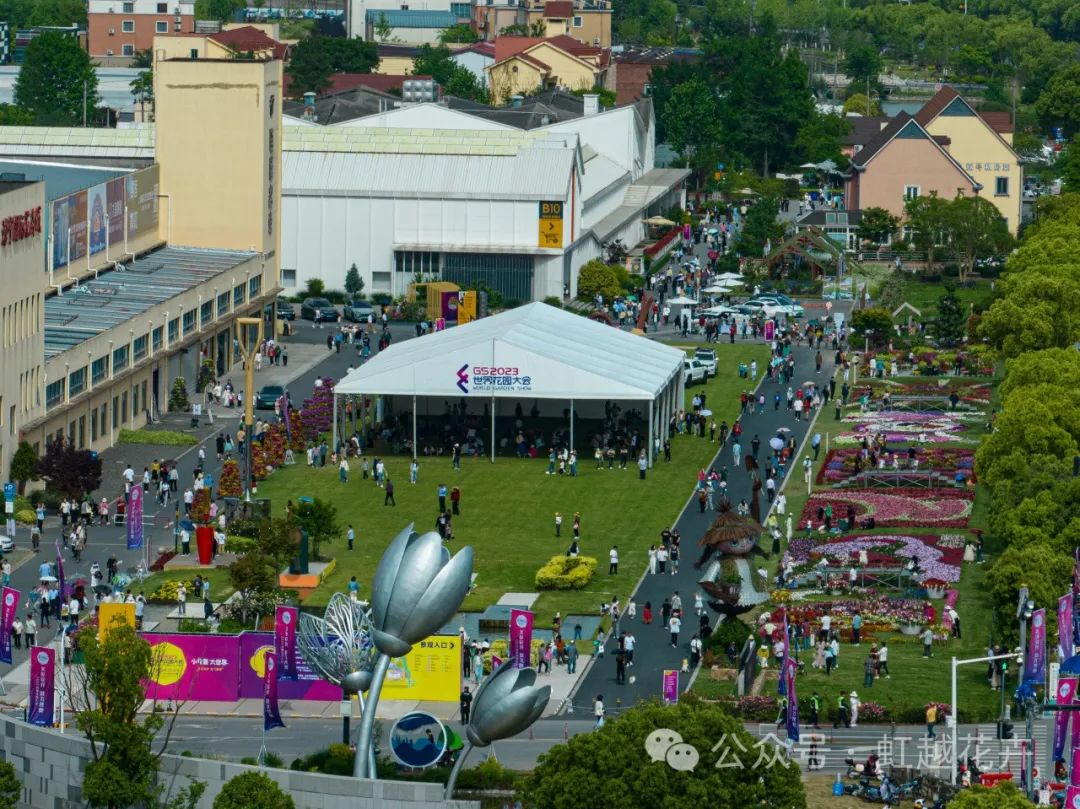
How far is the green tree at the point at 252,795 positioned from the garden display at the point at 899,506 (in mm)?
38780

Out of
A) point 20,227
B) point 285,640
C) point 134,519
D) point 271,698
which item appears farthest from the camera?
point 20,227

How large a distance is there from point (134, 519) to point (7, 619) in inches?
458

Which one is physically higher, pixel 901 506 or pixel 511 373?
pixel 511 373

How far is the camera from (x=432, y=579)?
202 feet

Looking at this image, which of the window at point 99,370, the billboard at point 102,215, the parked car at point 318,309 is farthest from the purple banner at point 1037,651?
the parked car at point 318,309

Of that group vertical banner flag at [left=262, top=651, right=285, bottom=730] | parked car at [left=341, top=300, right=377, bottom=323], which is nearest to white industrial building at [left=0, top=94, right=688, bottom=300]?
parked car at [left=341, top=300, right=377, bottom=323]

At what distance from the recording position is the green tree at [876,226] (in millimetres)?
165125

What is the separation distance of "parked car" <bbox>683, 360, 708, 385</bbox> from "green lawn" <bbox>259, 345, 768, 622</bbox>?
476 inches

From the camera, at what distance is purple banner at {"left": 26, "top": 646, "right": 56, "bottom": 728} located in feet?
226

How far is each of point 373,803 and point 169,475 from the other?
40.9 m

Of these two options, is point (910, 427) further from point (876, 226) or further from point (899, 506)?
point (876, 226)

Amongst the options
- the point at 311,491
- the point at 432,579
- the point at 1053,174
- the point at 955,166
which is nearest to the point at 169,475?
the point at 311,491

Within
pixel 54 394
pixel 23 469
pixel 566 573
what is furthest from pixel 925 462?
pixel 23 469

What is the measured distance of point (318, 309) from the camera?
14025 centimetres
